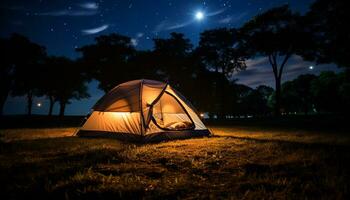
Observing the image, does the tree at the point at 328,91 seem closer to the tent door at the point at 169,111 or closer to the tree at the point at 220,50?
the tree at the point at 220,50

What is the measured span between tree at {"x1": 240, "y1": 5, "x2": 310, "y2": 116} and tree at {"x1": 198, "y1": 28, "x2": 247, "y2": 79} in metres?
5.68

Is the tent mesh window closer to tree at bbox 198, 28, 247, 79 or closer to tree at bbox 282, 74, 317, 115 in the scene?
tree at bbox 198, 28, 247, 79

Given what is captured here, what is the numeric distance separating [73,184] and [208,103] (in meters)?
39.1

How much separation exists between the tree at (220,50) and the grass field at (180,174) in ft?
Result: 99.2

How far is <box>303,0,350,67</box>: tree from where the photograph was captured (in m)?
21.6

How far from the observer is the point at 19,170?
542cm

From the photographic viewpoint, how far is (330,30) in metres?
23.3

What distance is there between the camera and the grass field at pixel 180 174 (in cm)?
391

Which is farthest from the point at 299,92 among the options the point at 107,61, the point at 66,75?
the point at 66,75

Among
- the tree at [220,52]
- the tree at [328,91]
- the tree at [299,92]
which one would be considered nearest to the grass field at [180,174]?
the tree at [220,52]

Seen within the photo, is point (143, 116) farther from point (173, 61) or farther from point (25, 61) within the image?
point (25, 61)

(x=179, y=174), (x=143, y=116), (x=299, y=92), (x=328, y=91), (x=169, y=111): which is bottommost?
(x=179, y=174)

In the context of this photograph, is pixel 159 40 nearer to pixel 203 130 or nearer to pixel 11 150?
pixel 203 130

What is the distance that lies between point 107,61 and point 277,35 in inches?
935
